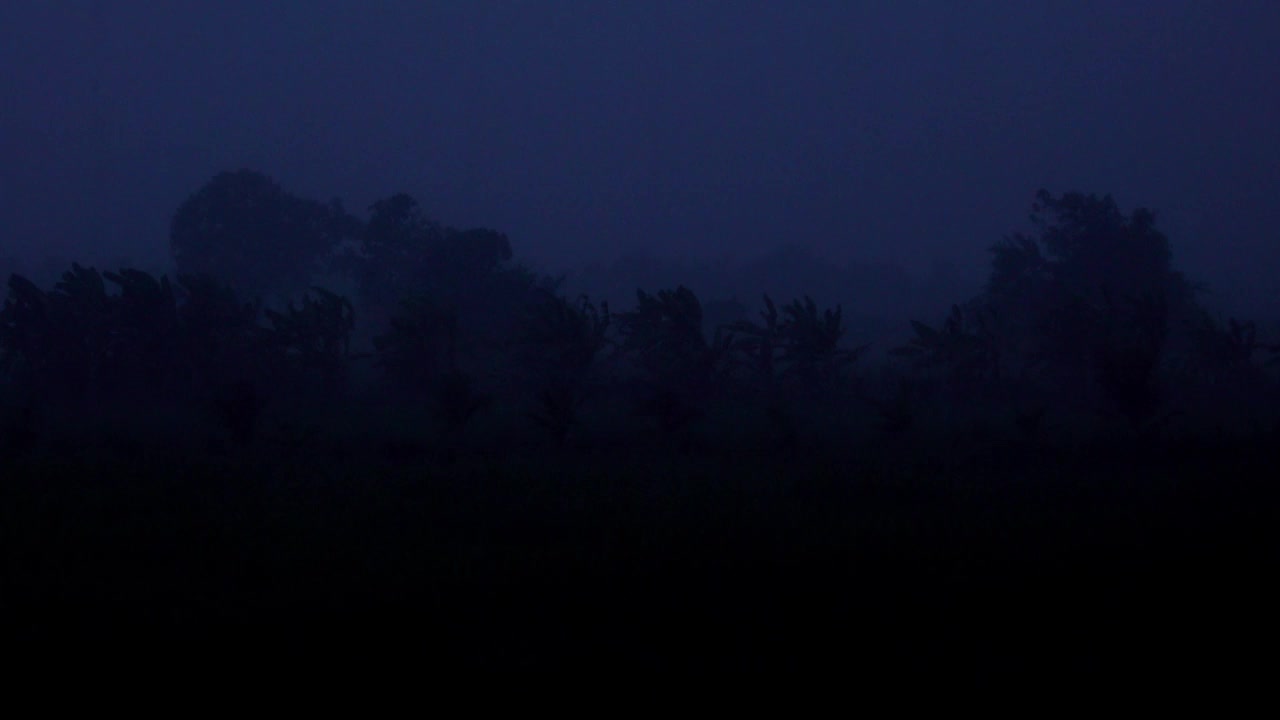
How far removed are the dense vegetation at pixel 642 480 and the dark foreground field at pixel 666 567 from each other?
4cm

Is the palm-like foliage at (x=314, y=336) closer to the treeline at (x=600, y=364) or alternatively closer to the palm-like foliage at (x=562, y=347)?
the treeline at (x=600, y=364)

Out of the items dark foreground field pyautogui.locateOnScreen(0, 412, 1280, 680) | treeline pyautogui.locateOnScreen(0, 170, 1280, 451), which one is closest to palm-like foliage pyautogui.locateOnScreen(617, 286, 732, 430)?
treeline pyautogui.locateOnScreen(0, 170, 1280, 451)

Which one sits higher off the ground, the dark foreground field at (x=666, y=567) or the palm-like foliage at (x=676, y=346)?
the palm-like foliage at (x=676, y=346)

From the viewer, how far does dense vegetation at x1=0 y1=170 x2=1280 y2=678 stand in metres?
6.21

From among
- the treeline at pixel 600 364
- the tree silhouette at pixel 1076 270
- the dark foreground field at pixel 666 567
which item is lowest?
the dark foreground field at pixel 666 567

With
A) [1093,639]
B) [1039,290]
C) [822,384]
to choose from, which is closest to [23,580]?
[1093,639]

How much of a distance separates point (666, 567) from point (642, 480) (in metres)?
4.60

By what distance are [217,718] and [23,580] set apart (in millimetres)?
3161

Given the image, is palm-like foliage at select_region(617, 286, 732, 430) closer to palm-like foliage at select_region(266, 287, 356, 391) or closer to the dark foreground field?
palm-like foliage at select_region(266, 287, 356, 391)

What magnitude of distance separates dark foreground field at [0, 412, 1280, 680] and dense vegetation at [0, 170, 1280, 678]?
1.6 inches

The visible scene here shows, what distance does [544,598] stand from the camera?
6.72m

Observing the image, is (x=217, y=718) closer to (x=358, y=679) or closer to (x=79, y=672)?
(x=358, y=679)

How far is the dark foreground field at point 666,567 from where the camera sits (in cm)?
577

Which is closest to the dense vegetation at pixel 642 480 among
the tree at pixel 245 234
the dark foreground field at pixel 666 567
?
the dark foreground field at pixel 666 567
